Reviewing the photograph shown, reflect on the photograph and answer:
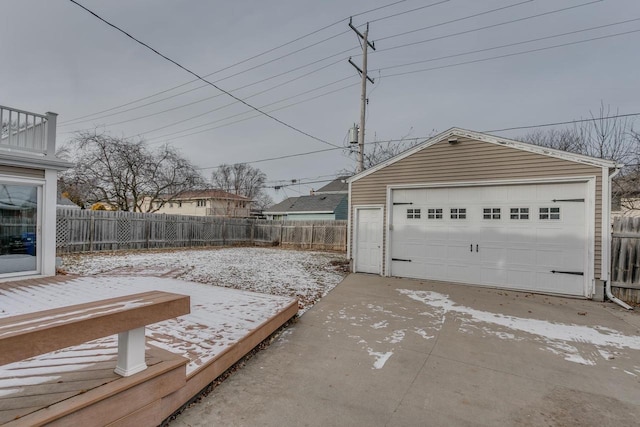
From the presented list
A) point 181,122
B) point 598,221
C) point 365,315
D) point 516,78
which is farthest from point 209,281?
point 181,122

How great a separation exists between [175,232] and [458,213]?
12817 mm

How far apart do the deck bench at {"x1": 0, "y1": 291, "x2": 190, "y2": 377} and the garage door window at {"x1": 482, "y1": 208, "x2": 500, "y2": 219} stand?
6943mm

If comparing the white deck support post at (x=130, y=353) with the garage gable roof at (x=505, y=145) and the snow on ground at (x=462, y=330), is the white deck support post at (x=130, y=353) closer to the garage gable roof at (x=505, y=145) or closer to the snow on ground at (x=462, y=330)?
the snow on ground at (x=462, y=330)

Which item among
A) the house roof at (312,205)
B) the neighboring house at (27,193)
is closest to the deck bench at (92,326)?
the neighboring house at (27,193)

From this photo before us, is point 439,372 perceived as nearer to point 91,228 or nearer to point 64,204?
point 91,228

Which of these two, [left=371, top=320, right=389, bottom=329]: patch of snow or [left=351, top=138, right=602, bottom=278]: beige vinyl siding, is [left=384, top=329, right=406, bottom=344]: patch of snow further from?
[left=351, top=138, right=602, bottom=278]: beige vinyl siding

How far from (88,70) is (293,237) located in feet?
37.7

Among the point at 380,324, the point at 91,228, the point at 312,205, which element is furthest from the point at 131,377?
the point at 312,205

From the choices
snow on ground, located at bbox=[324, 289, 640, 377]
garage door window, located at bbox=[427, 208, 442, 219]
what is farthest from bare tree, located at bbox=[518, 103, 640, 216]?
snow on ground, located at bbox=[324, 289, 640, 377]

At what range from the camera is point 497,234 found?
6.93m

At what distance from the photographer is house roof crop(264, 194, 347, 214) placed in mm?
22353

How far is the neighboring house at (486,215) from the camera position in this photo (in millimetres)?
6168

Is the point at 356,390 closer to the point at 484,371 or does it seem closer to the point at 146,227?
the point at 484,371

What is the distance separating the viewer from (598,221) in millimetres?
6004
